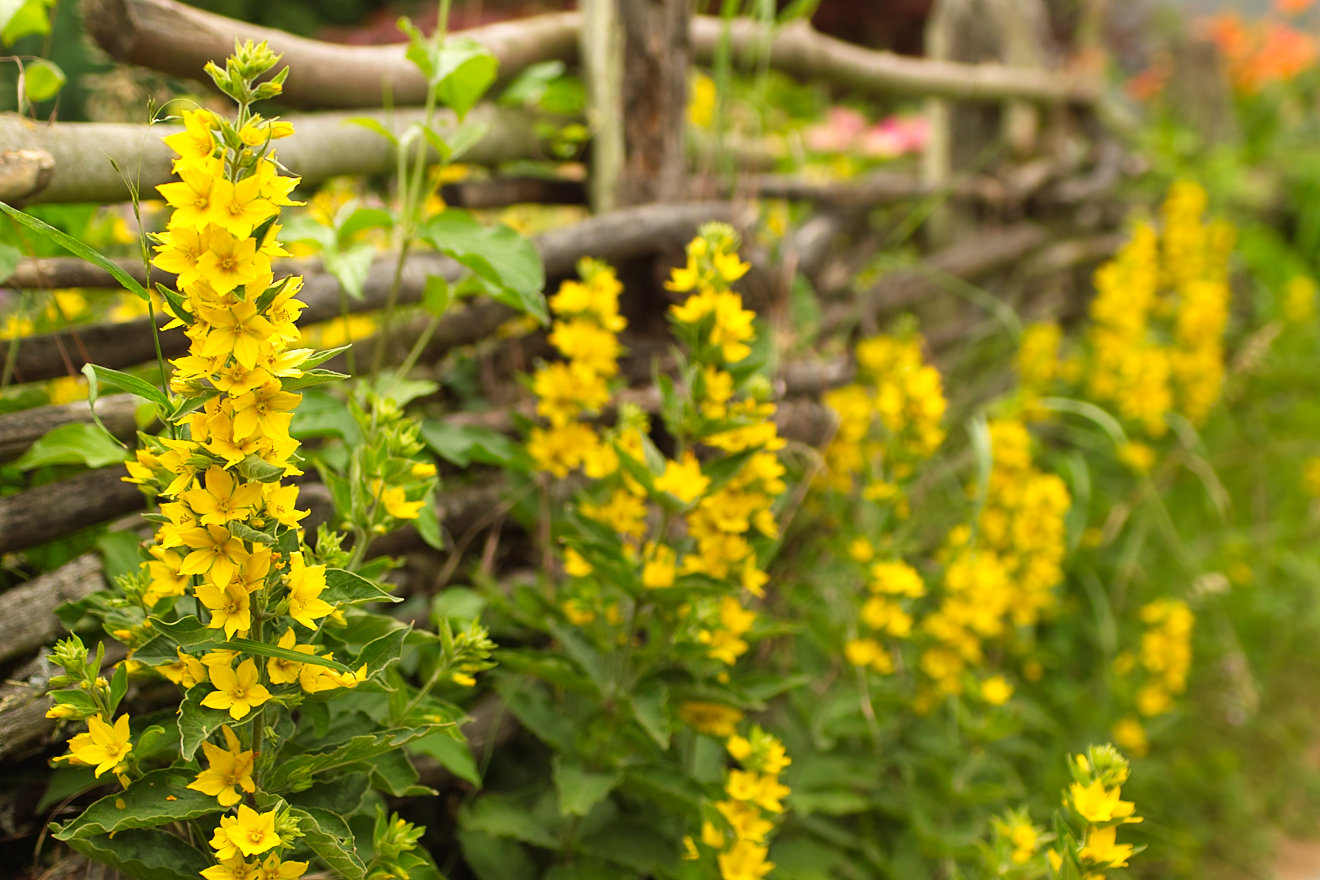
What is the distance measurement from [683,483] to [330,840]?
62 centimetres

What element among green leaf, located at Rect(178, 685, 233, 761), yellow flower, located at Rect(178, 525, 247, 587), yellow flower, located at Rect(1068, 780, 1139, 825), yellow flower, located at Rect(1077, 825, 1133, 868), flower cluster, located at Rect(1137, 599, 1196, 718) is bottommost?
flower cluster, located at Rect(1137, 599, 1196, 718)

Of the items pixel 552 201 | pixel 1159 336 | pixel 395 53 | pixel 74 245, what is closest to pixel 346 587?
pixel 74 245

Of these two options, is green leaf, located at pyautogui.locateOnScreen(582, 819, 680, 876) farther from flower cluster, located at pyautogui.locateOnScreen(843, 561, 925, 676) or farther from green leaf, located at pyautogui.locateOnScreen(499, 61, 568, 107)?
green leaf, located at pyautogui.locateOnScreen(499, 61, 568, 107)

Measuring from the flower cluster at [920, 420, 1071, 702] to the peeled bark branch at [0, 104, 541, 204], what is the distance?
1.36 metres

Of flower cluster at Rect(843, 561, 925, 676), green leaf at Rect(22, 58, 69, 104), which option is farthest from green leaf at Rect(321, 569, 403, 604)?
flower cluster at Rect(843, 561, 925, 676)

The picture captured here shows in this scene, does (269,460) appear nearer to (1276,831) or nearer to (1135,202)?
(1276,831)

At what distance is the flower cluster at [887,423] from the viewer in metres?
1.81

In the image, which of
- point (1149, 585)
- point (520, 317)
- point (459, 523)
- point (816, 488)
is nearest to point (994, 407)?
point (816, 488)

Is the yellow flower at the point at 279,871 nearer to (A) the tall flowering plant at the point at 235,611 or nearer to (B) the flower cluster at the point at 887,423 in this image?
(A) the tall flowering plant at the point at 235,611

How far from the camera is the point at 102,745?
87 centimetres

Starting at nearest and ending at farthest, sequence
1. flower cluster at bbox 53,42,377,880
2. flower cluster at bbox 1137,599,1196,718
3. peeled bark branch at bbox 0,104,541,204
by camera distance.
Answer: flower cluster at bbox 53,42,377,880, peeled bark branch at bbox 0,104,541,204, flower cluster at bbox 1137,599,1196,718

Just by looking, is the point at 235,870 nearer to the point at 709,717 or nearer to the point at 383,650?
the point at 383,650

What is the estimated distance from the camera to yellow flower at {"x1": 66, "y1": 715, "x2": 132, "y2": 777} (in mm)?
853

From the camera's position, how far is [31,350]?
147 centimetres
